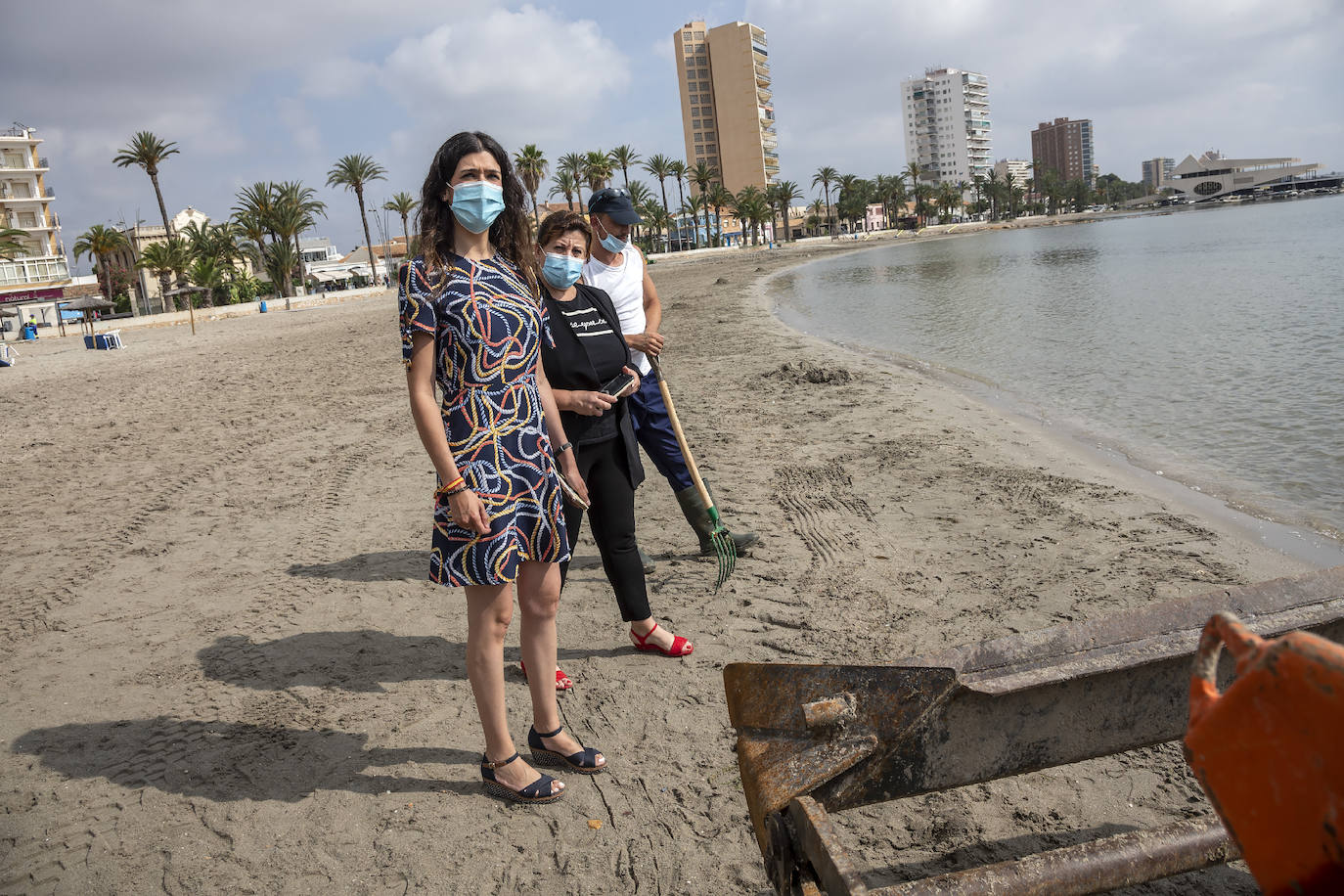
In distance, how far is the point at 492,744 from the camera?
2676 millimetres

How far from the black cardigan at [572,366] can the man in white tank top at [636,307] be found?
0.52m

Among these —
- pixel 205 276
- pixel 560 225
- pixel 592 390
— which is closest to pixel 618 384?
pixel 592 390

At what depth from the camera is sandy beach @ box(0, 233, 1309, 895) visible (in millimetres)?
2486

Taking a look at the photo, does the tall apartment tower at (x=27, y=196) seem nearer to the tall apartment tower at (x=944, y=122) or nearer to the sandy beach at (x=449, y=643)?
the sandy beach at (x=449, y=643)

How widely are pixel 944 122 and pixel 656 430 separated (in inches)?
7775

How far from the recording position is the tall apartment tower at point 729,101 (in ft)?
394

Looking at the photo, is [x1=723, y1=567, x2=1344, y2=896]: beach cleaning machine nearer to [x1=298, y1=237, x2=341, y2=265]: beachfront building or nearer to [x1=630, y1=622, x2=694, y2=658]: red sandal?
[x1=630, y1=622, x2=694, y2=658]: red sandal

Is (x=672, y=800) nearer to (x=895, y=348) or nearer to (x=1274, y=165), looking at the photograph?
(x=895, y=348)

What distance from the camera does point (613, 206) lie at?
3852 mm

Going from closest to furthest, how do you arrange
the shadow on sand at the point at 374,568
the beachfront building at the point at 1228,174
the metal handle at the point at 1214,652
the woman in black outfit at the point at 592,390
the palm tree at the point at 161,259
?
1. the metal handle at the point at 1214,652
2. the woman in black outfit at the point at 592,390
3. the shadow on sand at the point at 374,568
4. the palm tree at the point at 161,259
5. the beachfront building at the point at 1228,174

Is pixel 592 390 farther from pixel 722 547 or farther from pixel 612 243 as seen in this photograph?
pixel 722 547

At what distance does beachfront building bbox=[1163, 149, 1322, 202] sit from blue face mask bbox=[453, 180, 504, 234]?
19299 cm

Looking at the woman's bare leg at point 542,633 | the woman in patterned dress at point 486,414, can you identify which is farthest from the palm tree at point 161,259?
the woman's bare leg at point 542,633

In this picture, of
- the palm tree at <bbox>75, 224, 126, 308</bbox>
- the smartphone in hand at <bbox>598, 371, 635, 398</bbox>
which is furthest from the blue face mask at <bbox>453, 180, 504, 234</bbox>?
the palm tree at <bbox>75, 224, 126, 308</bbox>
